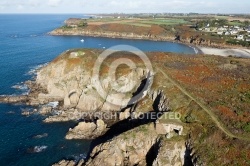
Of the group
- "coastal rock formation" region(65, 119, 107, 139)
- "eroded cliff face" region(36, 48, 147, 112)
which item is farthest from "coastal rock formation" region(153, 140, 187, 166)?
"eroded cliff face" region(36, 48, 147, 112)

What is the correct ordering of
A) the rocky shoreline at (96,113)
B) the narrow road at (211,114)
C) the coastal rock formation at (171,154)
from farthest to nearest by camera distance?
the rocky shoreline at (96,113), the narrow road at (211,114), the coastal rock formation at (171,154)

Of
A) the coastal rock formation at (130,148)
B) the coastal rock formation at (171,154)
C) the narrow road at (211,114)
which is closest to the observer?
the coastal rock formation at (171,154)

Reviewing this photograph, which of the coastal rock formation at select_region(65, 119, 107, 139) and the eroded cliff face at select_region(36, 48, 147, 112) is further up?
the eroded cliff face at select_region(36, 48, 147, 112)

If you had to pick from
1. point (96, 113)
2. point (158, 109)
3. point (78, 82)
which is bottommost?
point (96, 113)

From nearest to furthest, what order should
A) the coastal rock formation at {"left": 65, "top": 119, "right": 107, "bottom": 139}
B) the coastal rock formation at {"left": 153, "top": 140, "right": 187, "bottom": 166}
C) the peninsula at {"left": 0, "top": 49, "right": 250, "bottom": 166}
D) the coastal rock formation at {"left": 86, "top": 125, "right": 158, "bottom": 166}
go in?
the coastal rock formation at {"left": 153, "top": 140, "right": 187, "bottom": 166}
the peninsula at {"left": 0, "top": 49, "right": 250, "bottom": 166}
the coastal rock formation at {"left": 86, "top": 125, "right": 158, "bottom": 166}
the coastal rock formation at {"left": 65, "top": 119, "right": 107, "bottom": 139}

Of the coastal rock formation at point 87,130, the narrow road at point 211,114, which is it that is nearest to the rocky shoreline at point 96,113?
the coastal rock formation at point 87,130

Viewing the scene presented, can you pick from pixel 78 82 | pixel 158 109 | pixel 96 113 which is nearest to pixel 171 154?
pixel 158 109

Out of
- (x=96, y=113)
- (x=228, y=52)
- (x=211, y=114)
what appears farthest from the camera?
(x=228, y=52)

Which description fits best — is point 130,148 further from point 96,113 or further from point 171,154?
point 96,113

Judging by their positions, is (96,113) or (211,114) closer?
(211,114)

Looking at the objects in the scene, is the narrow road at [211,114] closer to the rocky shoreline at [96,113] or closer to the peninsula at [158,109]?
the peninsula at [158,109]

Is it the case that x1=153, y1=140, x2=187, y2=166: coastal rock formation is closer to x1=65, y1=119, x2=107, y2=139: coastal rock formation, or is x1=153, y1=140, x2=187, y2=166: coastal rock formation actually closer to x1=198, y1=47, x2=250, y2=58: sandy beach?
x1=65, y1=119, x2=107, y2=139: coastal rock formation

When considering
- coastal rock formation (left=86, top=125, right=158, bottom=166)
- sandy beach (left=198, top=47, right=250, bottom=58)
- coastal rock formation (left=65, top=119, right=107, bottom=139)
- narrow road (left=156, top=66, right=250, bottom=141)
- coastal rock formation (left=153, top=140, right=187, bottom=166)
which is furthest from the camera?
sandy beach (left=198, top=47, right=250, bottom=58)
